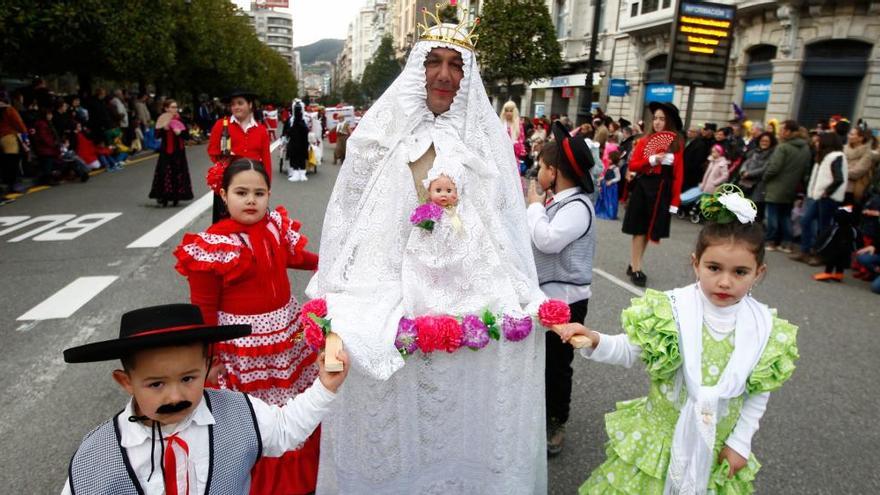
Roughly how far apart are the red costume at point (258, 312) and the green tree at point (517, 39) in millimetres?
20446

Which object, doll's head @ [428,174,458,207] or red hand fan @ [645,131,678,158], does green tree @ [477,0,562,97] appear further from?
doll's head @ [428,174,458,207]

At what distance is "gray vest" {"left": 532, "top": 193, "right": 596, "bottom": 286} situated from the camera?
2.88m

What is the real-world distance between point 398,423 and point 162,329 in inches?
42.3

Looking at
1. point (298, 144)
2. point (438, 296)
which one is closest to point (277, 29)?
point (298, 144)

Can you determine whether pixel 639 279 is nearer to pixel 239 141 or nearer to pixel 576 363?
pixel 576 363

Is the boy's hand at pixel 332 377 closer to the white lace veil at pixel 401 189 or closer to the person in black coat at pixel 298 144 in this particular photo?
the white lace veil at pixel 401 189

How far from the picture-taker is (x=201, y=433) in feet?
5.39

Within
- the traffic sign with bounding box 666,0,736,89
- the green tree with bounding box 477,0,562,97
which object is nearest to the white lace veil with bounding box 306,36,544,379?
the traffic sign with bounding box 666,0,736,89

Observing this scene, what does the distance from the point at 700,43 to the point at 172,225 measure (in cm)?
1053

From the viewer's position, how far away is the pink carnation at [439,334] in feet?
6.91

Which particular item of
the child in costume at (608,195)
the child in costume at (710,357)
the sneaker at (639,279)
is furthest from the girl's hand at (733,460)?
the child in costume at (608,195)

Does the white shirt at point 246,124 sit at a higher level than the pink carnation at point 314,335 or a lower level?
higher

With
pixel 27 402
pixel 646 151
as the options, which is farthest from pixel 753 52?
pixel 27 402

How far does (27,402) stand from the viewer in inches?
140
